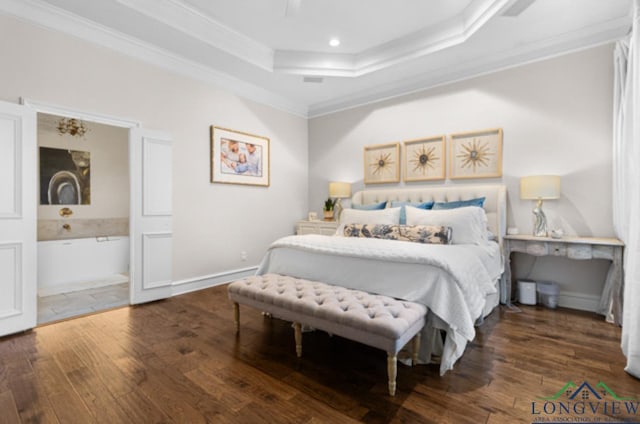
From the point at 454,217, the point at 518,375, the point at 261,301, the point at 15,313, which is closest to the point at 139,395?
the point at 261,301

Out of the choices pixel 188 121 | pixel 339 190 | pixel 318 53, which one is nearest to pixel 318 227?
pixel 339 190

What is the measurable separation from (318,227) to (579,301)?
131 inches

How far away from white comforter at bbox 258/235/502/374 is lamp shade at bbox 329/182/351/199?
78.0 inches

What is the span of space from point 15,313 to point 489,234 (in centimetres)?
459

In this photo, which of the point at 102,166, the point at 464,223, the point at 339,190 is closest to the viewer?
the point at 464,223

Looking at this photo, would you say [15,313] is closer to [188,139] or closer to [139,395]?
[139,395]

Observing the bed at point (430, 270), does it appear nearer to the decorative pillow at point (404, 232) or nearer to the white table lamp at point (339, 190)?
the decorative pillow at point (404, 232)

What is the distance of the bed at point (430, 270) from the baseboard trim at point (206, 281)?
1.31m

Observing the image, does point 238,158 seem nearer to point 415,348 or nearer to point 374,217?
point 374,217

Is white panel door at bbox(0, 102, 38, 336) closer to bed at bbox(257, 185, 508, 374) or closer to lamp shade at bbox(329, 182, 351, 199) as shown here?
bed at bbox(257, 185, 508, 374)

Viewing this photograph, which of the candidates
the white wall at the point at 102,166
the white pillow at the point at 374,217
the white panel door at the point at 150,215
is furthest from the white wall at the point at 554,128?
the white wall at the point at 102,166

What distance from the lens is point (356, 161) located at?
5.07m

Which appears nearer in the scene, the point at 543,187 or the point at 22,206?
the point at 22,206

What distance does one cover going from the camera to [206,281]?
13.5ft
